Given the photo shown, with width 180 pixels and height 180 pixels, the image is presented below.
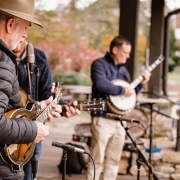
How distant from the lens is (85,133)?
576cm

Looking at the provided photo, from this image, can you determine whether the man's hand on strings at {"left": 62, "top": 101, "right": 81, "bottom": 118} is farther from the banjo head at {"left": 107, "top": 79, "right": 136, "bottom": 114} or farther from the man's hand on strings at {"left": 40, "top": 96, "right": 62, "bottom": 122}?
the banjo head at {"left": 107, "top": 79, "right": 136, "bottom": 114}

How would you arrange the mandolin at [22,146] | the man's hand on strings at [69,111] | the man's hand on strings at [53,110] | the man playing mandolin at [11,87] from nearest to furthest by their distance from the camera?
the man playing mandolin at [11,87] → the mandolin at [22,146] → the man's hand on strings at [53,110] → the man's hand on strings at [69,111]

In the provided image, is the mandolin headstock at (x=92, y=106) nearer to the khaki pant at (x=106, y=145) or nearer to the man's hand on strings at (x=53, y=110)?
the man's hand on strings at (x=53, y=110)

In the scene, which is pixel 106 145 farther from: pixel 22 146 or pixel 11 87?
pixel 11 87

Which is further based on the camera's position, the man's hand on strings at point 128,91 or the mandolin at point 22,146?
the man's hand on strings at point 128,91

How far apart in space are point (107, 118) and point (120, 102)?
234 millimetres

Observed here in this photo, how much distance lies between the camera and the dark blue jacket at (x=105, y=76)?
13.1 ft

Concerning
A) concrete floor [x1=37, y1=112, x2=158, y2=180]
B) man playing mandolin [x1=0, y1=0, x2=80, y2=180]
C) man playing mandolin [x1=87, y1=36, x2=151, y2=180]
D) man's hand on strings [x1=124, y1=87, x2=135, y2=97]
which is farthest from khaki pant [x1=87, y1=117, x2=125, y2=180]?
man playing mandolin [x1=0, y1=0, x2=80, y2=180]

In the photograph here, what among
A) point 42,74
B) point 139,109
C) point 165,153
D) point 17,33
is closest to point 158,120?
point 139,109

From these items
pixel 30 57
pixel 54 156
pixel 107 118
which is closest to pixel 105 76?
pixel 107 118

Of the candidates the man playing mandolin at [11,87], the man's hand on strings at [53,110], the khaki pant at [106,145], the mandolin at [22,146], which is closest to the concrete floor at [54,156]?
the khaki pant at [106,145]

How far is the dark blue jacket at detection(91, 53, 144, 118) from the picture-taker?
4008mm

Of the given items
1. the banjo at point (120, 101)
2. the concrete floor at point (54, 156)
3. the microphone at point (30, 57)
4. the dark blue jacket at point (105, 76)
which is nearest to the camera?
the microphone at point (30, 57)

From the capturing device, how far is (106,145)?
4301 millimetres
